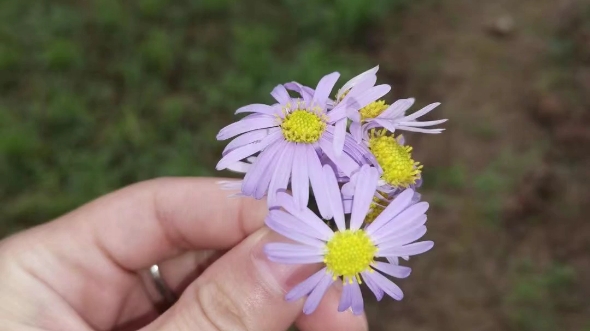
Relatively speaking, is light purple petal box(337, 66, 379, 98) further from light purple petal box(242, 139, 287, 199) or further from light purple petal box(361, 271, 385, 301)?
light purple petal box(361, 271, 385, 301)

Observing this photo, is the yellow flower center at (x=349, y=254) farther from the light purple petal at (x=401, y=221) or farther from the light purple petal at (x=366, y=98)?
the light purple petal at (x=366, y=98)

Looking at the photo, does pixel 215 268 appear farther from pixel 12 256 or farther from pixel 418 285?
pixel 418 285

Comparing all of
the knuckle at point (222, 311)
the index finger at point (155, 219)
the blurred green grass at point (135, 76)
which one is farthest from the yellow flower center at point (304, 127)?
the blurred green grass at point (135, 76)

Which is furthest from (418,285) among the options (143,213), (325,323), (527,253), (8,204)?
(8,204)

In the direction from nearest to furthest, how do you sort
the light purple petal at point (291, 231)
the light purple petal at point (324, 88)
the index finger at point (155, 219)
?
the light purple petal at point (291, 231) < the light purple petal at point (324, 88) < the index finger at point (155, 219)

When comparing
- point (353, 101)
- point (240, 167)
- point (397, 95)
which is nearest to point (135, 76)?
point (397, 95)
